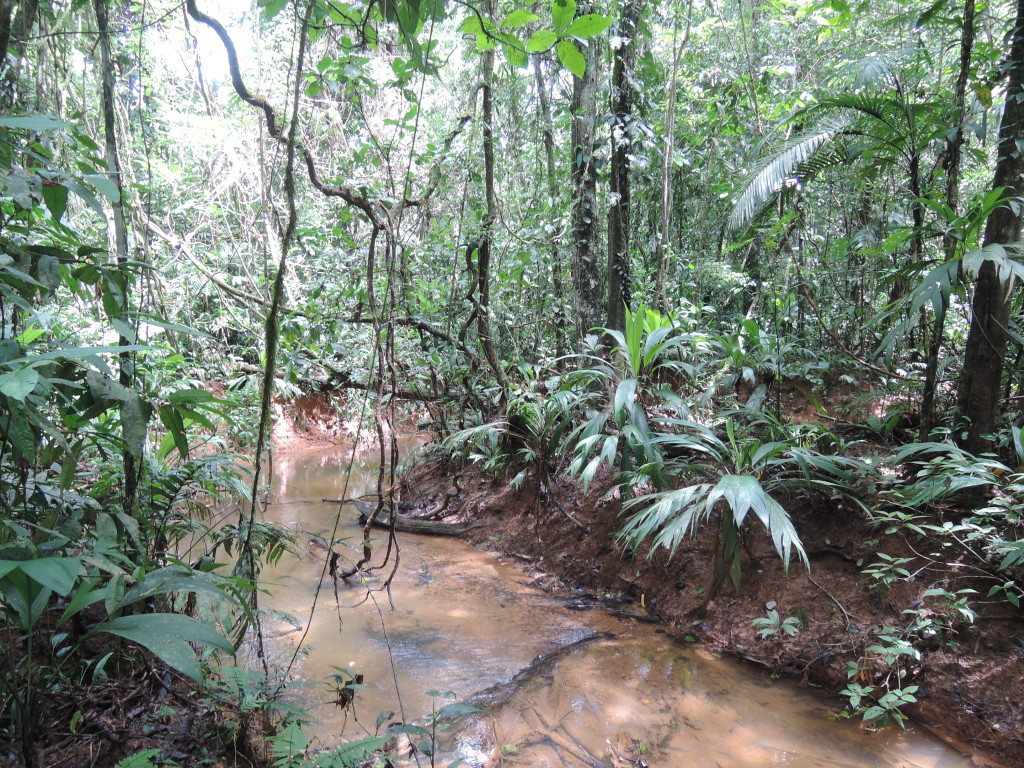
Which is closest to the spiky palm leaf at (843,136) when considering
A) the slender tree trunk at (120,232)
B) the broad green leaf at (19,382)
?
the slender tree trunk at (120,232)

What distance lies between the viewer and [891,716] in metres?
2.33

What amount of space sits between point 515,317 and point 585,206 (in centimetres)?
227

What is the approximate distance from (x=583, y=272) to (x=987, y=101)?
8.73 ft

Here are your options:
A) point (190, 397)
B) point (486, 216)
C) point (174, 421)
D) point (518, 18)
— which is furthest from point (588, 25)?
point (486, 216)

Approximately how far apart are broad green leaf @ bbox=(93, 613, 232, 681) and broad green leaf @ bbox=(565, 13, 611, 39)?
1.60 m

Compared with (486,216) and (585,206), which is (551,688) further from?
(585,206)

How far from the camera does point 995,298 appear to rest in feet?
9.35

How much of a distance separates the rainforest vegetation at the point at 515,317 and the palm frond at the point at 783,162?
18 millimetres

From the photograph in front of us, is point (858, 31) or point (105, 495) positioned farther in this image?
point (858, 31)

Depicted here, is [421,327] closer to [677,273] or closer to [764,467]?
[764,467]

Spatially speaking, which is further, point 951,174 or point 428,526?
point 428,526

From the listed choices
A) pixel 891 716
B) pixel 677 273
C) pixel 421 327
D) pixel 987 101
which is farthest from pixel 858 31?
pixel 891 716

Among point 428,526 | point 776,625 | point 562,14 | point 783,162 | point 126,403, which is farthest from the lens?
point 428,526

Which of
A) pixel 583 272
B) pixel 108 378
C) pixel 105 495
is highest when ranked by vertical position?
pixel 583 272
